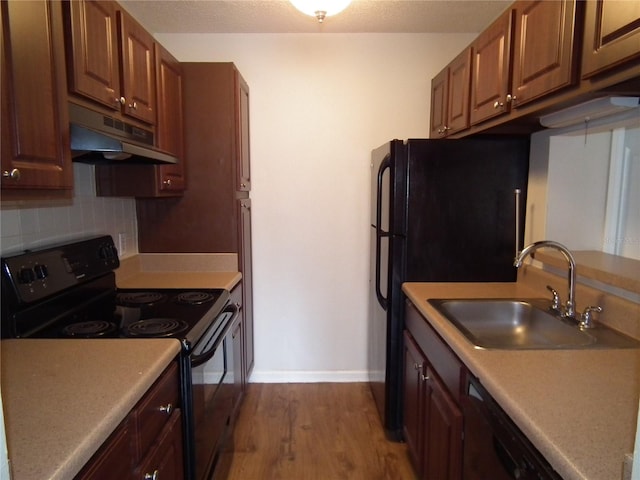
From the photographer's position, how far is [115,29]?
5.34 feet

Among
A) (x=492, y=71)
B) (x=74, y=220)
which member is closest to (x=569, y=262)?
(x=492, y=71)

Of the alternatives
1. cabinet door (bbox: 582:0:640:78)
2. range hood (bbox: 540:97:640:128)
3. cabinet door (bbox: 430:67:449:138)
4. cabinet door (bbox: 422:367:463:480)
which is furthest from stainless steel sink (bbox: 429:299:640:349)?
cabinet door (bbox: 430:67:449:138)

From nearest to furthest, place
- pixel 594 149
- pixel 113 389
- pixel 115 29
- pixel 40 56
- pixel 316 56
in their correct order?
pixel 113 389 < pixel 40 56 < pixel 115 29 < pixel 594 149 < pixel 316 56

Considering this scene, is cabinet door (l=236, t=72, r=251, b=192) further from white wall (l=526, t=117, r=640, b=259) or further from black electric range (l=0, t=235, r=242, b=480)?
white wall (l=526, t=117, r=640, b=259)

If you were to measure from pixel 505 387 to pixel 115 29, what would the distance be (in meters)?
1.92

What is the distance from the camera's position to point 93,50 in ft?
4.79

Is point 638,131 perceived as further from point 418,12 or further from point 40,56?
point 40,56

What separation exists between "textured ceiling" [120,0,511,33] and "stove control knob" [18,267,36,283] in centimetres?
164

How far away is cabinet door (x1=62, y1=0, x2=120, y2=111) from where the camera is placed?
4.40 ft

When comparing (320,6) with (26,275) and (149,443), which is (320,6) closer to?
(26,275)

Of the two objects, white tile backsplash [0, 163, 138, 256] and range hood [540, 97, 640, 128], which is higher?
range hood [540, 97, 640, 128]

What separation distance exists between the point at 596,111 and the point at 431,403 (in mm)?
1279

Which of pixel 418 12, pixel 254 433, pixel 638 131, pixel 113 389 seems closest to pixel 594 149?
pixel 638 131

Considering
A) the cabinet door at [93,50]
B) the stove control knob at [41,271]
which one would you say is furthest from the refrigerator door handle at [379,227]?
the stove control knob at [41,271]
